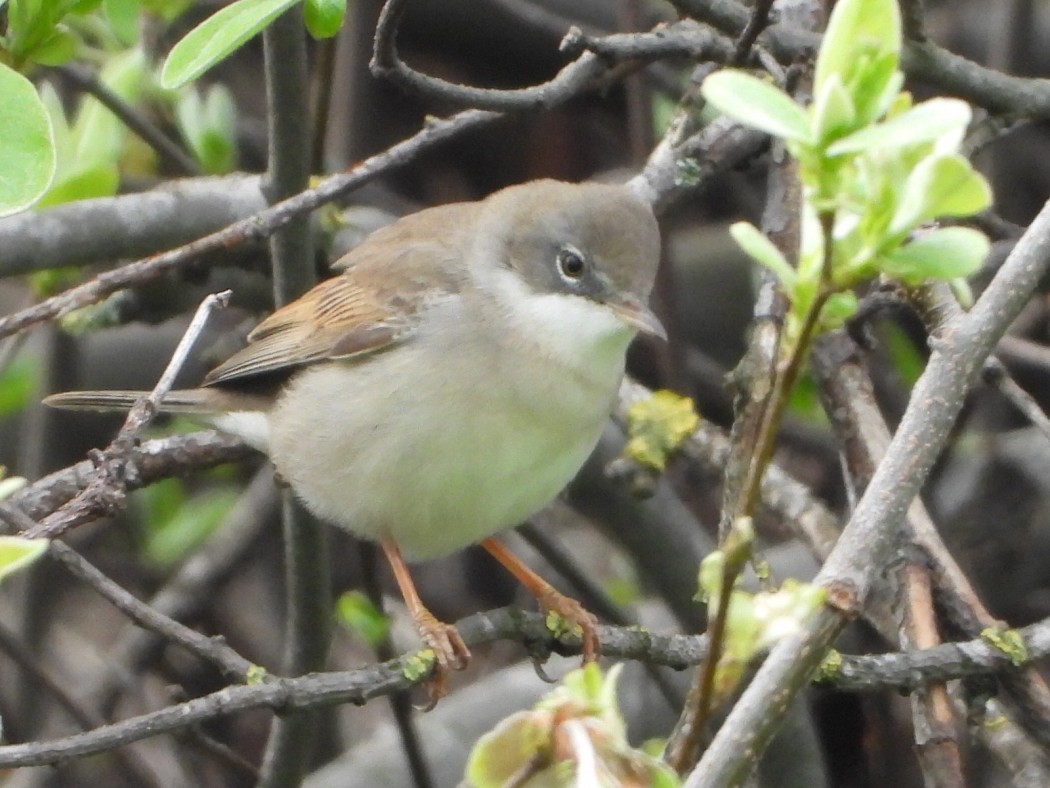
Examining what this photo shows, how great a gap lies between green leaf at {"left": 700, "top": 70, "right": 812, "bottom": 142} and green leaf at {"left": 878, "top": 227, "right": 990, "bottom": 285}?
12cm

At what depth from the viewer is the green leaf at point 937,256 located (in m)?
1.15

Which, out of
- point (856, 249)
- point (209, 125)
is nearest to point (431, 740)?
point (209, 125)

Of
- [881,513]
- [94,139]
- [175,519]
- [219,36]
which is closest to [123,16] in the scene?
[94,139]

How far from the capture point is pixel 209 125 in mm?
3721

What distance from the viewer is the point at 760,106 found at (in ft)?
3.82

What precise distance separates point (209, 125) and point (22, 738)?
191 centimetres

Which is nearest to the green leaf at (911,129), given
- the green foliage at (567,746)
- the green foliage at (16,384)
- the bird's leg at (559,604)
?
the green foliage at (567,746)

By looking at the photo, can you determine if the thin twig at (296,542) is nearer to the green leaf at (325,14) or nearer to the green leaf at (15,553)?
the green leaf at (325,14)

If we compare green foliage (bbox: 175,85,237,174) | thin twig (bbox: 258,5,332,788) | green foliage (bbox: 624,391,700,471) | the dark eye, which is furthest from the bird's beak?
green foliage (bbox: 175,85,237,174)

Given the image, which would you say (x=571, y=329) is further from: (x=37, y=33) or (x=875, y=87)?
(x=875, y=87)

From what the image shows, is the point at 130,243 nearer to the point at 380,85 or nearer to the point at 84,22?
the point at 84,22

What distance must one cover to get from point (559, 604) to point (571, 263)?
757 millimetres

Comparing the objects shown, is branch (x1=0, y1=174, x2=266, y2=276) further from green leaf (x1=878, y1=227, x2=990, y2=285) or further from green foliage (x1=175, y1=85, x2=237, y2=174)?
green leaf (x1=878, y1=227, x2=990, y2=285)

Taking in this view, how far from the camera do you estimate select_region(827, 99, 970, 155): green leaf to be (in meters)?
1.10
